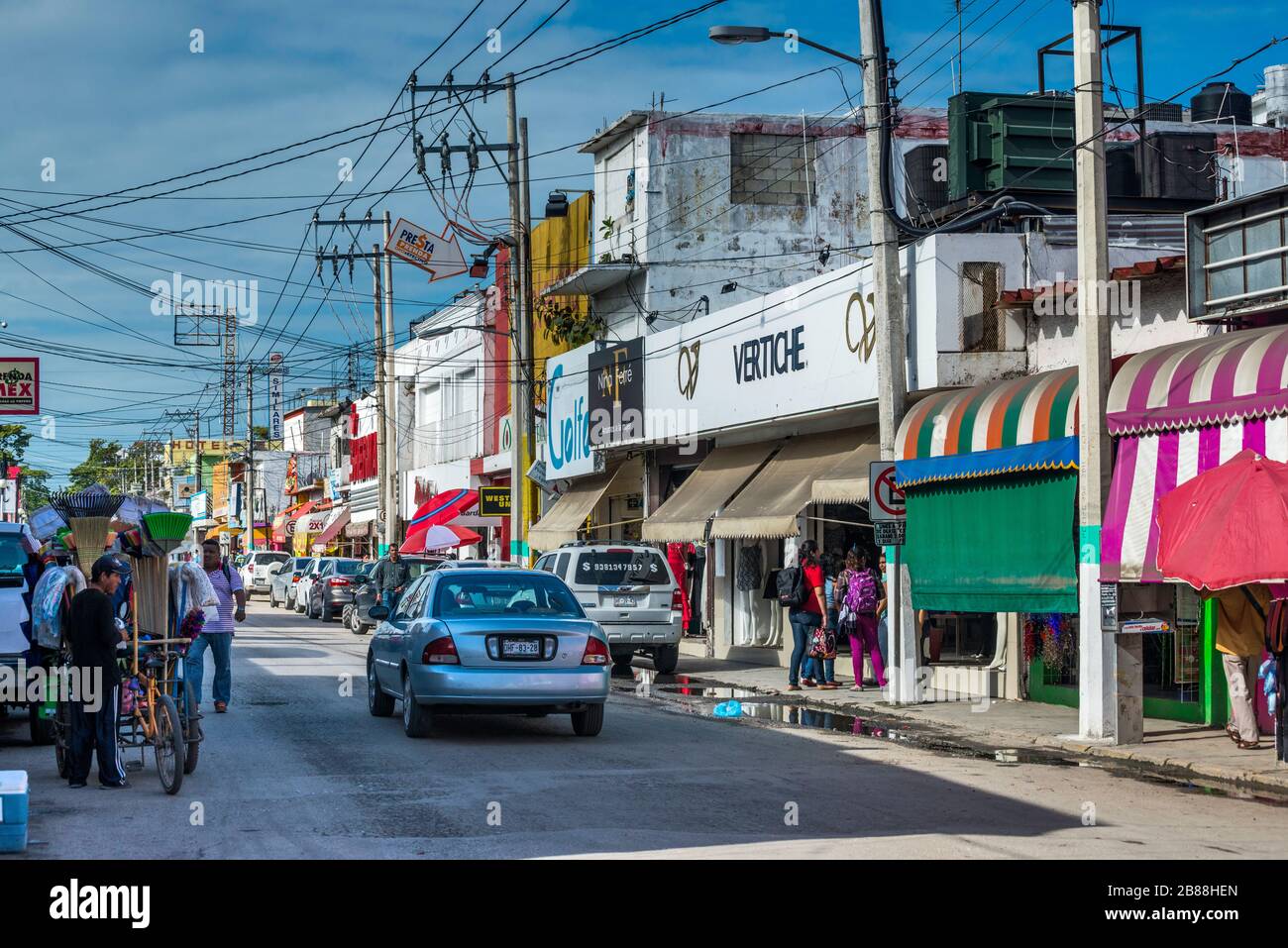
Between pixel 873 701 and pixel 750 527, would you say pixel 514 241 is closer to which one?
pixel 750 527

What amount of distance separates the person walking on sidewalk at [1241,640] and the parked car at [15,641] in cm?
1064

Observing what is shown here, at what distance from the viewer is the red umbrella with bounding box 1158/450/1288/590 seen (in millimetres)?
12461

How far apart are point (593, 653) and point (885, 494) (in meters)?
6.00

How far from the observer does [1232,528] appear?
1273 centimetres

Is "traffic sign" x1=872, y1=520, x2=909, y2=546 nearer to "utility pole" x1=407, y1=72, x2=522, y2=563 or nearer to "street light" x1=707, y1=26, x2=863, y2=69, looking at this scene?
"street light" x1=707, y1=26, x2=863, y2=69

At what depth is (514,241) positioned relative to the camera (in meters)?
32.5

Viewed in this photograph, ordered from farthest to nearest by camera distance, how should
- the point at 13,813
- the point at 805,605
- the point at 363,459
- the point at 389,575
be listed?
the point at 363,459
the point at 389,575
the point at 805,605
the point at 13,813

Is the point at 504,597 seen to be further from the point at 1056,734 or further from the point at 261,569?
the point at 261,569

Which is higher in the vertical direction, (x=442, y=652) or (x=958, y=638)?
(x=442, y=652)

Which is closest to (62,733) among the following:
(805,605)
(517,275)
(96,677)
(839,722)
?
(96,677)

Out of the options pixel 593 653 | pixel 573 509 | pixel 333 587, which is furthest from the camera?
pixel 333 587

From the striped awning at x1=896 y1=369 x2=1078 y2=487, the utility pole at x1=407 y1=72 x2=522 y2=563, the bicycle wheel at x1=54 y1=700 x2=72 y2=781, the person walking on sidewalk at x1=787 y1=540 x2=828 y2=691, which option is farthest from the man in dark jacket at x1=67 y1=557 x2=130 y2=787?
the utility pole at x1=407 y1=72 x2=522 y2=563

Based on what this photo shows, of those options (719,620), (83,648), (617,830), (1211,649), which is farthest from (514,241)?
(617,830)

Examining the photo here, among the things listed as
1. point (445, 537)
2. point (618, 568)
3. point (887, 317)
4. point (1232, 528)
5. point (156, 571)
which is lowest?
point (618, 568)
